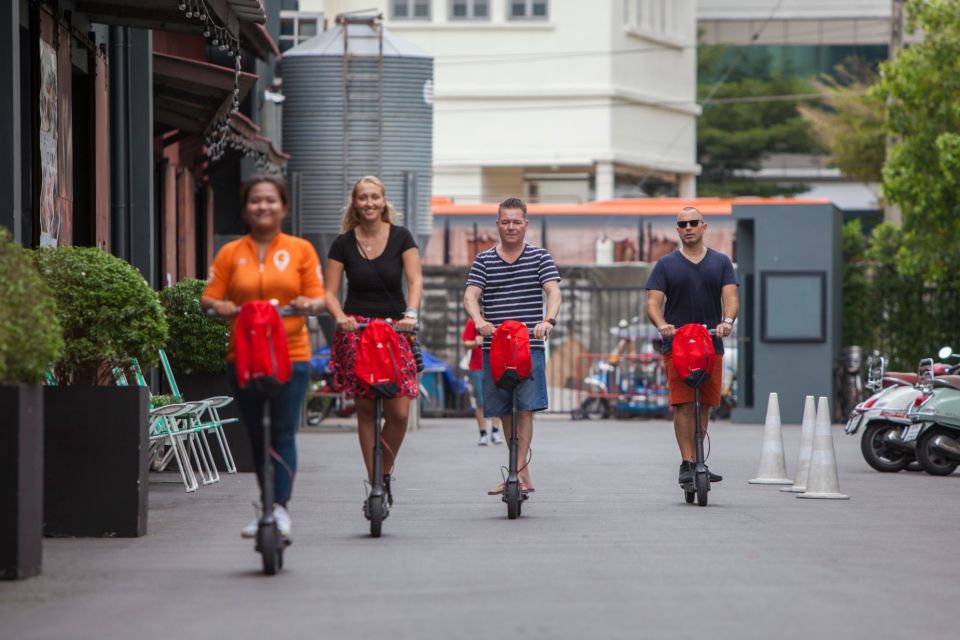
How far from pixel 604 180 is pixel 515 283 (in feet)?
142

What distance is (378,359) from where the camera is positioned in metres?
10.0

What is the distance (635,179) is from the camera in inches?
2338

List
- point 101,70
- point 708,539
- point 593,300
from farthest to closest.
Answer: point 593,300 → point 101,70 → point 708,539

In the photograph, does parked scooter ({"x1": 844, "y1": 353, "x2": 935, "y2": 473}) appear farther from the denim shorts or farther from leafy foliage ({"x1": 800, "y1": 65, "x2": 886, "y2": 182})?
leafy foliage ({"x1": 800, "y1": 65, "x2": 886, "y2": 182})

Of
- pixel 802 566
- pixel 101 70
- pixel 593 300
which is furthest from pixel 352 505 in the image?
pixel 593 300

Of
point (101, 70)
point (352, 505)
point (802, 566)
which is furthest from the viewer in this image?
point (101, 70)

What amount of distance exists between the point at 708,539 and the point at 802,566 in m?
1.18

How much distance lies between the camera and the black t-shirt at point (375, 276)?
10266mm

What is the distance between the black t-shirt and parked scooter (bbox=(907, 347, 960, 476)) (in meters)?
7.52

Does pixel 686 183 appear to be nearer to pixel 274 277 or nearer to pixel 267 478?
pixel 274 277

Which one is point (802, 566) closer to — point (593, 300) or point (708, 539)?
point (708, 539)

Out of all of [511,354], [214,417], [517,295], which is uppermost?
[517,295]

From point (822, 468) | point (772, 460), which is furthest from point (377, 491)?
point (772, 460)

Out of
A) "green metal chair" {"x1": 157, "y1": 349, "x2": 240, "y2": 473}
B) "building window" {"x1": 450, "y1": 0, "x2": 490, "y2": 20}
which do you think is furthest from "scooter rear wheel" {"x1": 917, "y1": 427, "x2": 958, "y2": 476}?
"building window" {"x1": 450, "y1": 0, "x2": 490, "y2": 20}
